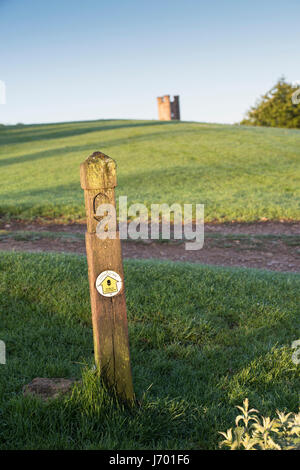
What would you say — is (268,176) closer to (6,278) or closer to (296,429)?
(6,278)

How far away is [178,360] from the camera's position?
3.61 meters

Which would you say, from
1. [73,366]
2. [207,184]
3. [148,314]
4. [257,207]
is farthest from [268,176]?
[73,366]

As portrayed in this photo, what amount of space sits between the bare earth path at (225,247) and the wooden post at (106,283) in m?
5.31

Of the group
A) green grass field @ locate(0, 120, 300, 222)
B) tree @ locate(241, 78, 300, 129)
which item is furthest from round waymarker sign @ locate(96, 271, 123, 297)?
tree @ locate(241, 78, 300, 129)

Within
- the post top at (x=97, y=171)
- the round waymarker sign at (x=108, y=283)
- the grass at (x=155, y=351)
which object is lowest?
the grass at (x=155, y=351)

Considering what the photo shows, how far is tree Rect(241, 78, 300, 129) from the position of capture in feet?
190
